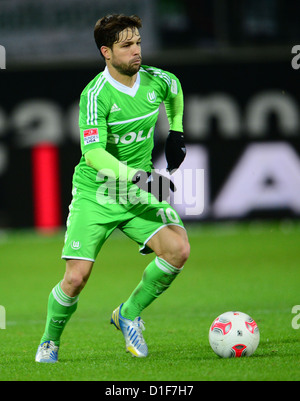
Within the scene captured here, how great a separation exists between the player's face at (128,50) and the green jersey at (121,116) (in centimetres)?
15

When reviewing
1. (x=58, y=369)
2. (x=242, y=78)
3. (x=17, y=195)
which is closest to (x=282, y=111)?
(x=242, y=78)

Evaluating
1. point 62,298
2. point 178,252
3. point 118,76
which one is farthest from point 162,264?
point 118,76

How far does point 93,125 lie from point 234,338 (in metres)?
1.62

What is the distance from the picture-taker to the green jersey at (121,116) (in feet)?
17.5

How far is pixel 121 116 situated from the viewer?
5484 mm

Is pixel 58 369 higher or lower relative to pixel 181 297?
higher

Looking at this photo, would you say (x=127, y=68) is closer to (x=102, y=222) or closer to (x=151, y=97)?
(x=151, y=97)

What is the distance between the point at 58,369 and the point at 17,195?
8949 mm

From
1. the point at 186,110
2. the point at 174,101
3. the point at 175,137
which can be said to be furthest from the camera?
the point at 186,110

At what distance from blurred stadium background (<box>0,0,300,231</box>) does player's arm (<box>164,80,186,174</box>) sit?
7.56 meters

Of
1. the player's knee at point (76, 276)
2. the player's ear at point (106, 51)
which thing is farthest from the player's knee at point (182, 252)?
the player's ear at point (106, 51)

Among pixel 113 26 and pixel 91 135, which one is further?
pixel 113 26
